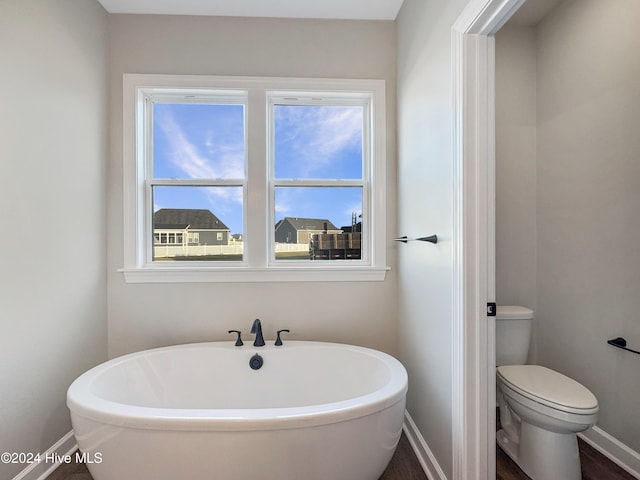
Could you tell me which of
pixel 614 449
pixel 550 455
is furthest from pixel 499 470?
pixel 614 449

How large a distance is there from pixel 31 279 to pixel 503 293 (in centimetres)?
274

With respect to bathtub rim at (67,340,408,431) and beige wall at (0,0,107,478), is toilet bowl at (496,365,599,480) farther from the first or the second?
beige wall at (0,0,107,478)

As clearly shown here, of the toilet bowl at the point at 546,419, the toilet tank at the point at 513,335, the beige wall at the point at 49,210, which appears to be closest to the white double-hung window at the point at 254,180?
the beige wall at the point at 49,210

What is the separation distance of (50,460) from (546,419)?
2439 millimetres

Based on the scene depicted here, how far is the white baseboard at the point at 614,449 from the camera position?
152 cm

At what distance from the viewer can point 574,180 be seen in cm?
189

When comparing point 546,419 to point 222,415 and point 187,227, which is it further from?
point 187,227

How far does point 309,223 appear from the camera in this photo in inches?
85.5

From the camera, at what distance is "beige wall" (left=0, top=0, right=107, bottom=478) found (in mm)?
1333

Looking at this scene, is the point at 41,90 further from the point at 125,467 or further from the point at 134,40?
the point at 125,467

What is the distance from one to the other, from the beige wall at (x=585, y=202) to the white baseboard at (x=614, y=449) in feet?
0.11

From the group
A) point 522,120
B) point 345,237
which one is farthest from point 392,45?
point 345,237

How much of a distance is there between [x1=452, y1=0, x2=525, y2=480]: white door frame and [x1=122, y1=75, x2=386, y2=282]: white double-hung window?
34.4 inches

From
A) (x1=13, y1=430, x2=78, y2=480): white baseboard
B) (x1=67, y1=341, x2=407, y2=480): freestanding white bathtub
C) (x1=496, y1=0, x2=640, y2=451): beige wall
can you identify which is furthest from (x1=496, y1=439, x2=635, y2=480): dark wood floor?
(x1=13, y1=430, x2=78, y2=480): white baseboard
